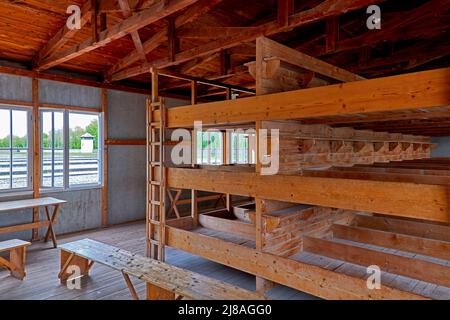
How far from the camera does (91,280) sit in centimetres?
394

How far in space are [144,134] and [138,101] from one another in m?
0.79

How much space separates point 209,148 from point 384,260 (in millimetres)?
6228

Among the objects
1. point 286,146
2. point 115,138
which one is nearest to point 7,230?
point 115,138

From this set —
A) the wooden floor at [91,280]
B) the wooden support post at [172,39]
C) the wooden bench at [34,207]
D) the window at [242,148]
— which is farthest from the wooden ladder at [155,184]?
the window at [242,148]

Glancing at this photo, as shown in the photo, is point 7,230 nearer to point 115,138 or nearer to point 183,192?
point 115,138

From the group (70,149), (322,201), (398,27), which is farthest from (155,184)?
(398,27)

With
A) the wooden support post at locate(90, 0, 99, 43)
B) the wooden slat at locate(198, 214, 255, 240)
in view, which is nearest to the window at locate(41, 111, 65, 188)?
the wooden support post at locate(90, 0, 99, 43)

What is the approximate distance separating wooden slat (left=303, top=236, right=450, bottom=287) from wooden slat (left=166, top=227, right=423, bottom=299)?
21.2 inches

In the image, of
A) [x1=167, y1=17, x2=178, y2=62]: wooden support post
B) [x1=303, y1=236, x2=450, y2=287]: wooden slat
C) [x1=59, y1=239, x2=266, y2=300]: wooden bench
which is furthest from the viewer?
[x1=167, y1=17, x2=178, y2=62]: wooden support post

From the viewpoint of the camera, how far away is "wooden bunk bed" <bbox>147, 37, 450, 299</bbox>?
2389mm

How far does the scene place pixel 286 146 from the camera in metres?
3.74

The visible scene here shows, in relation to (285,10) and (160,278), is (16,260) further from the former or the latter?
(285,10)

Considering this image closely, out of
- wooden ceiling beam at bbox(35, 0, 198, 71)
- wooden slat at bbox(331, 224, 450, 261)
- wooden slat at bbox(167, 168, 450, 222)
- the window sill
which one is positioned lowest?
wooden slat at bbox(331, 224, 450, 261)

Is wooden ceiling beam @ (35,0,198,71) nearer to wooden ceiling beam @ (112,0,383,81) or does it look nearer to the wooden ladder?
the wooden ladder
